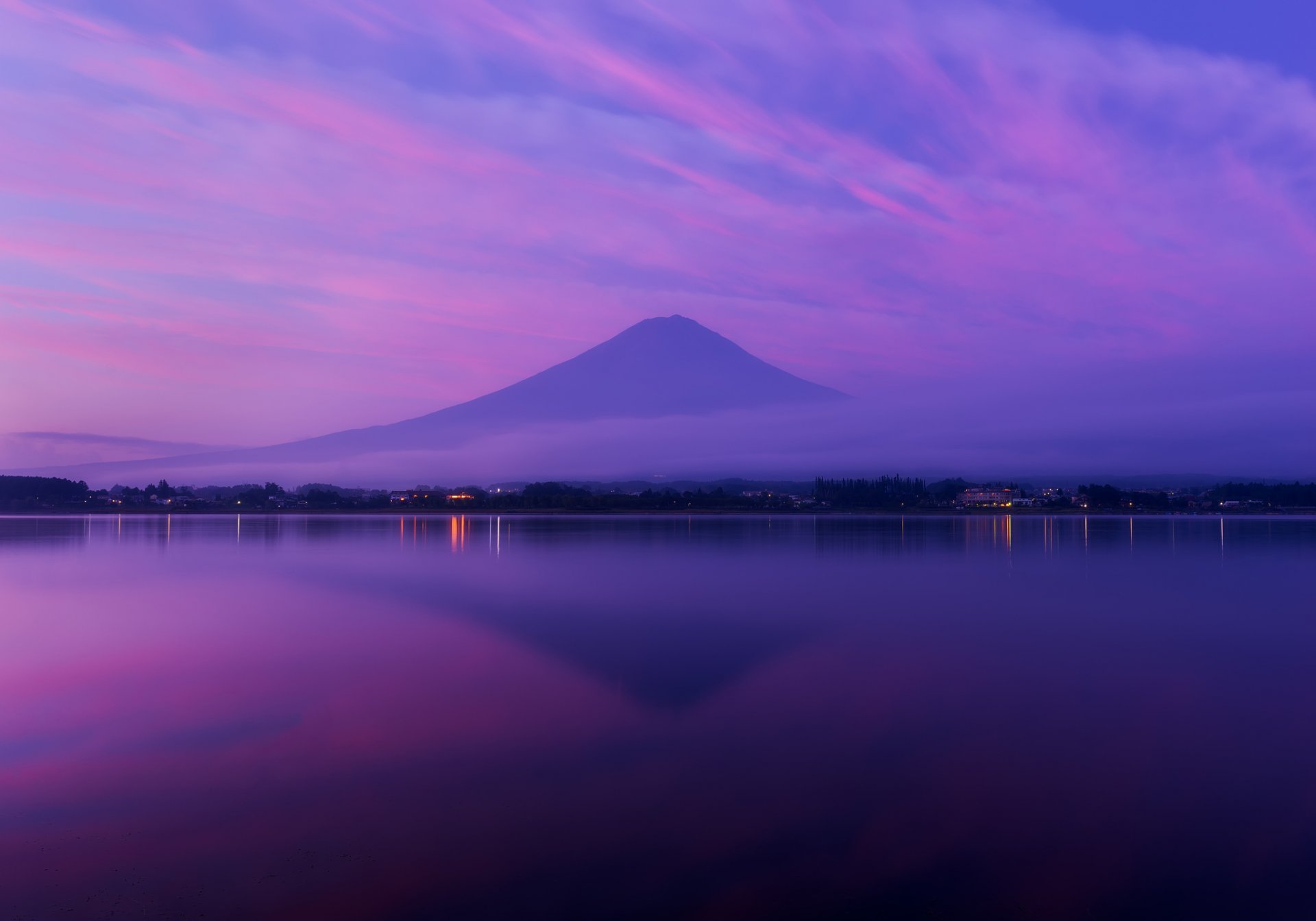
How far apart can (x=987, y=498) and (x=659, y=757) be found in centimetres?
11401

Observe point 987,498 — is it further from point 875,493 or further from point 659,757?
point 659,757

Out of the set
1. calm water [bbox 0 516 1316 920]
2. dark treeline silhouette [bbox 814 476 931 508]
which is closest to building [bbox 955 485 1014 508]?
dark treeline silhouette [bbox 814 476 931 508]

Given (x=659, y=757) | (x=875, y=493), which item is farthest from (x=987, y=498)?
(x=659, y=757)

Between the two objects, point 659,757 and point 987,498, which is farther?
point 987,498

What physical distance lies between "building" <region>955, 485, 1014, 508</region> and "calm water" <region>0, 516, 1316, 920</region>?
93300mm

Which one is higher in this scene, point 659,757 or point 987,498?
point 987,498

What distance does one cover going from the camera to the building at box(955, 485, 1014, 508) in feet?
352

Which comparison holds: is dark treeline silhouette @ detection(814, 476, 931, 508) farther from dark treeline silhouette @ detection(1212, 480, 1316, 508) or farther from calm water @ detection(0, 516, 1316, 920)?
calm water @ detection(0, 516, 1316, 920)

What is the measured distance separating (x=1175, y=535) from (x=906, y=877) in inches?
1791

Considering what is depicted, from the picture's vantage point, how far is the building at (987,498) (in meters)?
107

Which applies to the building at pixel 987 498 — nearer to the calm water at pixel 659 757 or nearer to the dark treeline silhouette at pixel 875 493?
the dark treeline silhouette at pixel 875 493

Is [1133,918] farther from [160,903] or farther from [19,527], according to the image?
[19,527]

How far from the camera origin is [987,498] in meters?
114

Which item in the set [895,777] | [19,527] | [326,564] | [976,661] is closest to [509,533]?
[326,564]
